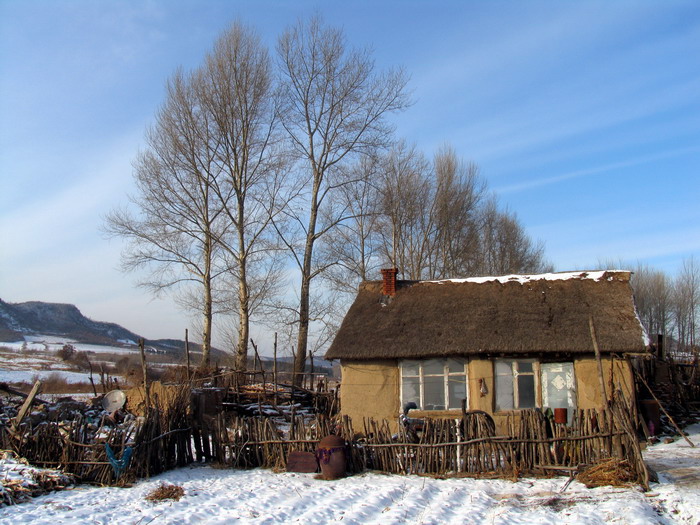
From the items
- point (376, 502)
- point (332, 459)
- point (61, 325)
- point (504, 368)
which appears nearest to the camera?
point (376, 502)

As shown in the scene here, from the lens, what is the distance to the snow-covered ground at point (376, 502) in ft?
25.7

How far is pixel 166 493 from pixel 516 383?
28.1 ft

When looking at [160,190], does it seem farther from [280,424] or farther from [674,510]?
[674,510]

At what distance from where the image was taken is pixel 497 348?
13906 millimetres

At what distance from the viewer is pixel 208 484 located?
398 inches

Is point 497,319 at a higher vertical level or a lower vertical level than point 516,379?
higher

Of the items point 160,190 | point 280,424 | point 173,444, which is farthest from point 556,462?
point 160,190

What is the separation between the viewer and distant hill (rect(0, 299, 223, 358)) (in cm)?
8188

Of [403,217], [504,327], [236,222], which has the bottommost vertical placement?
[504,327]

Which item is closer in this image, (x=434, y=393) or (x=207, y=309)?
(x=434, y=393)

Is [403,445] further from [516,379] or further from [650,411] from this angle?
[650,411]

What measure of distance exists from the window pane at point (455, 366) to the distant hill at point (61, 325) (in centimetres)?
6756

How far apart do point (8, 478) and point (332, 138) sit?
18.8 m

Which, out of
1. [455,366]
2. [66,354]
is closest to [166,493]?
[455,366]
